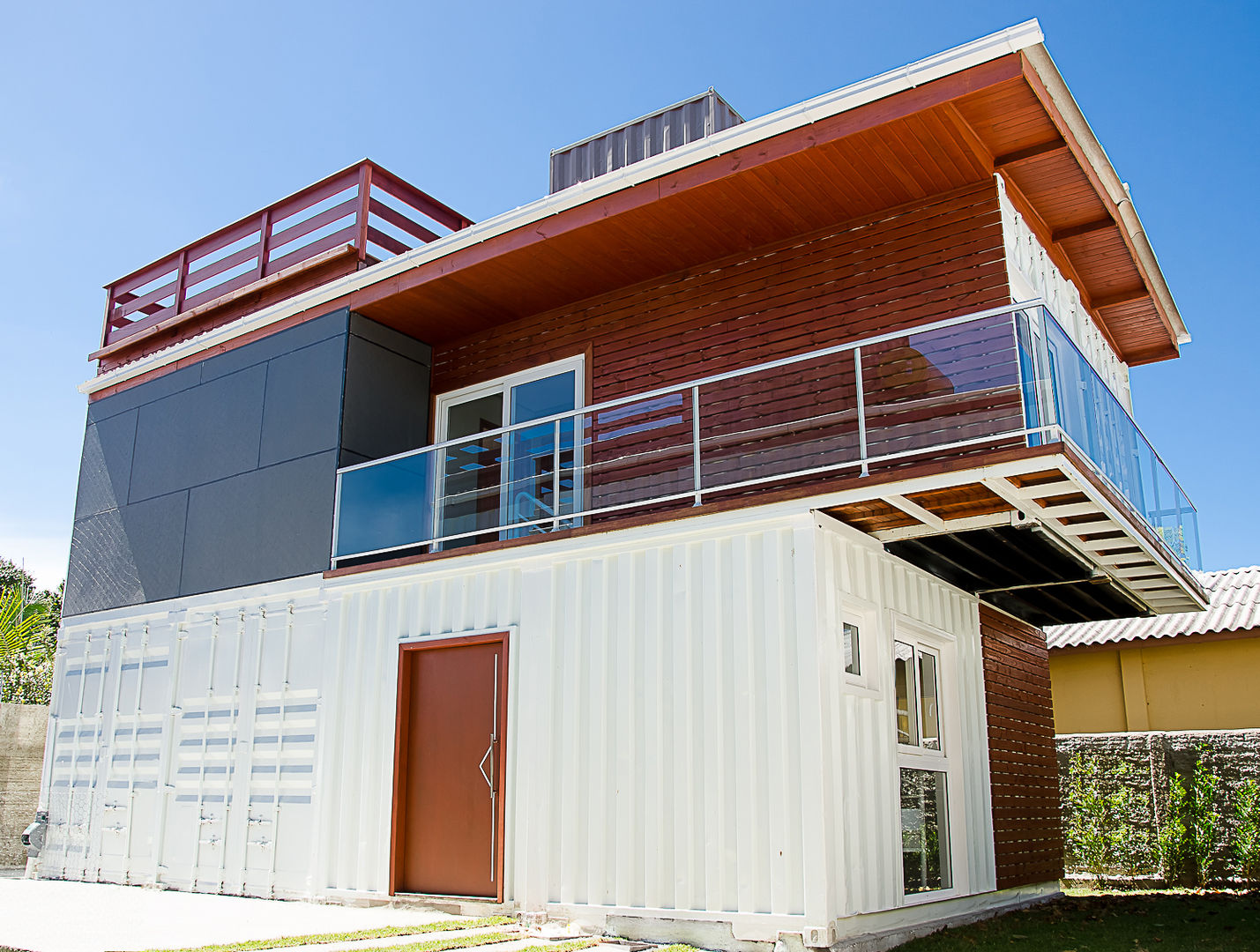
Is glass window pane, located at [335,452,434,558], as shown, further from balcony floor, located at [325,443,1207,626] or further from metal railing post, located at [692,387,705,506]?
metal railing post, located at [692,387,705,506]

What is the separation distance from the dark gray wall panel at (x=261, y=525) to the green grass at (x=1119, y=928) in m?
6.44

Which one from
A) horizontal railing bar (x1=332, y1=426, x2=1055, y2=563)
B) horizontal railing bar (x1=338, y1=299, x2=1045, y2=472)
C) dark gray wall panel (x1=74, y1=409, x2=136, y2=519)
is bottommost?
horizontal railing bar (x1=332, y1=426, x2=1055, y2=563)

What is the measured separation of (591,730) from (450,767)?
63.0 inches

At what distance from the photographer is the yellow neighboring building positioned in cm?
1573

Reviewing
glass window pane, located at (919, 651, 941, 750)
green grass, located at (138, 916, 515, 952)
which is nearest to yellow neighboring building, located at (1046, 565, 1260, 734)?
glass window pane, located at (919, 651, 941, 750)

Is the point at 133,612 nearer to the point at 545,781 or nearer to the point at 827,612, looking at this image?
the point at 545,781

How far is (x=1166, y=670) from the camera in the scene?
652 inches

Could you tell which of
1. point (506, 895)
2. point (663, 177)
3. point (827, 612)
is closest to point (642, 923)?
point (506, 895)

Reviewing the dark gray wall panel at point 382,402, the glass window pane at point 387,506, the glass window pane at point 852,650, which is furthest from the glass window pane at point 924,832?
the dark gray wall panel at point 382,402

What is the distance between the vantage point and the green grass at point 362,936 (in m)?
6.45

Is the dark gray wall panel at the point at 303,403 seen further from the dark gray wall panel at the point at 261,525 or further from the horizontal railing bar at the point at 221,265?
the horizontal railing bar at the point at 221,265

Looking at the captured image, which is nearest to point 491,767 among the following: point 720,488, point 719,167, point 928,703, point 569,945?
point 569,945

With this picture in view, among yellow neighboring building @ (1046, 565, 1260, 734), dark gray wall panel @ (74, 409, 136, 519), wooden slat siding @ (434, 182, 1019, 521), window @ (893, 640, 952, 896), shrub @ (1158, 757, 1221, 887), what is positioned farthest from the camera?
yellow neighboring building @ (1046, 565, 1260, 734)

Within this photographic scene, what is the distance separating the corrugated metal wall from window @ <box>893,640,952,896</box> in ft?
1.00
